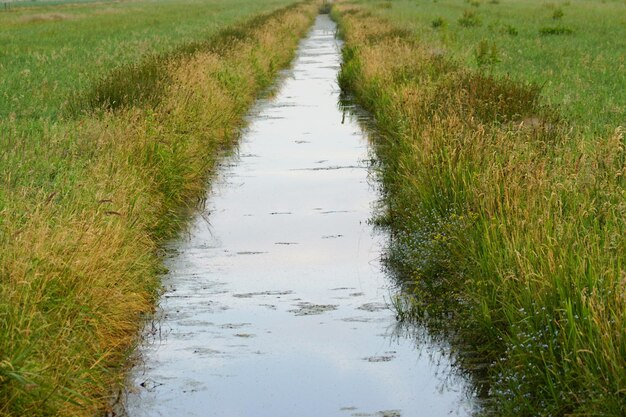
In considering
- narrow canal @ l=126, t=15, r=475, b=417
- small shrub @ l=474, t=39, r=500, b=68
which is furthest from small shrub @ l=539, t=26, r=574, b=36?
narrow canal @ l=126, t=15, r=475, b=417

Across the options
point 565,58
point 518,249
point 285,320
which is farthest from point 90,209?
point 565,58

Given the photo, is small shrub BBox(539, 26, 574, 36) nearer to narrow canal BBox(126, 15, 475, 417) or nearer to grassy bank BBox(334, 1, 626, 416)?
grassy bank BBox(334, 1, 626, 416)

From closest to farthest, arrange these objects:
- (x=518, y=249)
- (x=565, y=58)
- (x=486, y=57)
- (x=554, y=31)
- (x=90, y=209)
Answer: (x=518, y=249)
(x=90, y=209)
(x=486, y=57)
(x=565, y=58)
(x=554, y=31)

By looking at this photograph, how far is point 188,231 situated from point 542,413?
6.11 meters

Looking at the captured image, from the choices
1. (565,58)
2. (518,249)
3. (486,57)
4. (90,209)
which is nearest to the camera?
(518,249)

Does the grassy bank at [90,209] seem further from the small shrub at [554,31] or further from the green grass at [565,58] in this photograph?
the small shrub at [554,31]

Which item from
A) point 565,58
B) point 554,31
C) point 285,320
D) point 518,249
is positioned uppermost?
point 518,249

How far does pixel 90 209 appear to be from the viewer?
7734mm

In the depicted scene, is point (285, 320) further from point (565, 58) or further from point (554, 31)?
point (554, 31)

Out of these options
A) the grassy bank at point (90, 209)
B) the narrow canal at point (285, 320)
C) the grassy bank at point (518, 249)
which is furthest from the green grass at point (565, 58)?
the grassy bank at point (90, 209)

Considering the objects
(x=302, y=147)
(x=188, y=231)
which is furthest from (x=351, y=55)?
(x=188, y=231)

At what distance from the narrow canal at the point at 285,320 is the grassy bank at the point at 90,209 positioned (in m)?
0.33

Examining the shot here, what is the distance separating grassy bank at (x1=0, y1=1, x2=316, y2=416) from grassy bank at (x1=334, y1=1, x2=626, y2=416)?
7.48 feet

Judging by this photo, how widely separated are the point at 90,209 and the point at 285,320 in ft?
5.58
